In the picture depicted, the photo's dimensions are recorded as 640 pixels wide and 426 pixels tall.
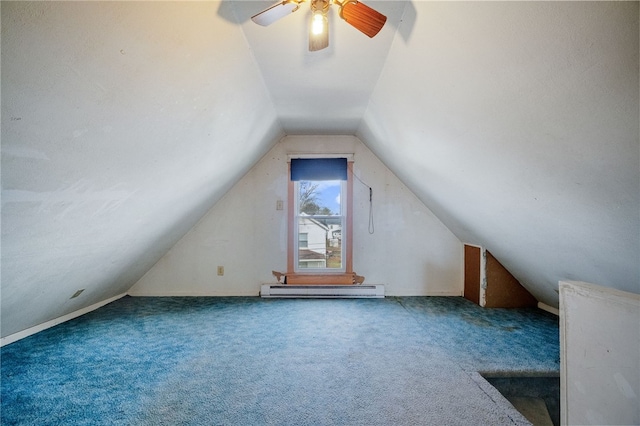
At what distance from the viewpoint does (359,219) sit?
13.6 feet

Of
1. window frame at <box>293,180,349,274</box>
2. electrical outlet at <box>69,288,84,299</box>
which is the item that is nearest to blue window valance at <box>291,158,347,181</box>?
window frame at <box>293,180,349,274</box>

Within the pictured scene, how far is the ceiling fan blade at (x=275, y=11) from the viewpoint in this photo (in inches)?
50.8

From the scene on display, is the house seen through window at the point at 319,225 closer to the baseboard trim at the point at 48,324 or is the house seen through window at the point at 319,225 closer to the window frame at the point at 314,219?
the window frame at the point at 314,219

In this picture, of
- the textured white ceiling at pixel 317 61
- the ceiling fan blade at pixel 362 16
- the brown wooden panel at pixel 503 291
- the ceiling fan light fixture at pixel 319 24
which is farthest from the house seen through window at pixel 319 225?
the ceiling fan blade at pixel 362 16

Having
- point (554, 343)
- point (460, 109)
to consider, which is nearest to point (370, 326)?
point (554, 343)

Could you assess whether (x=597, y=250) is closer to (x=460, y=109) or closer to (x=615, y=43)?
(x=460, y=109)

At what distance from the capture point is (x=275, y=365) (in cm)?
217

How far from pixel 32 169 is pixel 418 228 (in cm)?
385

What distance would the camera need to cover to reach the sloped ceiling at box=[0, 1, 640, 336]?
1117 mm

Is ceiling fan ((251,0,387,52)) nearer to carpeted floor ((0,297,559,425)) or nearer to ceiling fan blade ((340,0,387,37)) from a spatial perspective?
ceiling fan blade ((340,0,387,37))

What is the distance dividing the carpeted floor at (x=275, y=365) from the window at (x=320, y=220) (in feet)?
2.47

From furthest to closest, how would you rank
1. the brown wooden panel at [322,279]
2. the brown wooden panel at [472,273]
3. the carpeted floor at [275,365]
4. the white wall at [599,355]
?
the brown wooden panel at [322,279] → the brown wooden panel at [472,273] → the carpeted floor at [275,365] → the white wall at [599,355]

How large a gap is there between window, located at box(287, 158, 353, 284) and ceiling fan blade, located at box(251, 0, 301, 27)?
274cm

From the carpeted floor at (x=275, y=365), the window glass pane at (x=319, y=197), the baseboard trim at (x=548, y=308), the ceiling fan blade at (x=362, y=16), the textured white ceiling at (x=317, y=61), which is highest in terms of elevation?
Answer: the textured white ceiling at (x=317, y=61)
